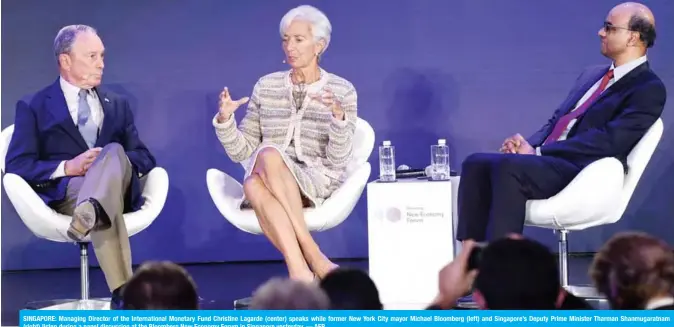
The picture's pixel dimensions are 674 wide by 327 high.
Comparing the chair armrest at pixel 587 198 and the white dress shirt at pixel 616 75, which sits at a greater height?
the white dress shirt at pixel 616 75

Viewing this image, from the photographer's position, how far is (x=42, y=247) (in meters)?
6.48

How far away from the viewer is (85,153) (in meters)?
4.79

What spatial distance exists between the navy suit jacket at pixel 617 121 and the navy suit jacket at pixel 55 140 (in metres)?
1.84

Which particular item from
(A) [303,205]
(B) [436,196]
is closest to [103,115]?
(A) [303,205]

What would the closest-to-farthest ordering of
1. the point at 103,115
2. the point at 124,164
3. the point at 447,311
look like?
the point at 447,311
the point at 124,164
the point at 103,115

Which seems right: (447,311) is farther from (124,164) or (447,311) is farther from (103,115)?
(103,115)

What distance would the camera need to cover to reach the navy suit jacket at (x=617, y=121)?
15.3 ft

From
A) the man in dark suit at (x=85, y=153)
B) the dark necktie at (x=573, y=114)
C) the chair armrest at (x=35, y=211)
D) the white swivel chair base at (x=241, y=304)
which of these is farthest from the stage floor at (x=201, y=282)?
the dark necktie at (x=573, y=114)

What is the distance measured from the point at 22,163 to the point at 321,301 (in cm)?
262

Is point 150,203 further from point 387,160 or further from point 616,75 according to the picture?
point 616,75

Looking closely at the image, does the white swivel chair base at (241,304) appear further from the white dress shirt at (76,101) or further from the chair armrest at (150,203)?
the white dress shirt at (76,101)

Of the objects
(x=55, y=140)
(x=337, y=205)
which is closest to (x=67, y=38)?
(x=55, y=140)

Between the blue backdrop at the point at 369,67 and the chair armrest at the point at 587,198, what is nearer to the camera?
the chair armrest at the point at 587,198

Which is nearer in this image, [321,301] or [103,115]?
[321,301]
